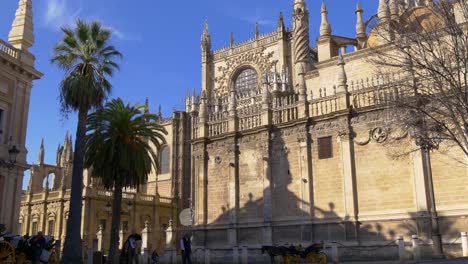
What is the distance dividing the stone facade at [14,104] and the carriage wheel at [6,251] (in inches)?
365

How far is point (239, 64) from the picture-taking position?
53.0 meters

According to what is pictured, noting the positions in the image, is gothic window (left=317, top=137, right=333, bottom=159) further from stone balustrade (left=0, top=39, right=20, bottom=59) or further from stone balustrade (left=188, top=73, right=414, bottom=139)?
stone balustrade (left=0, top=39, right=20, bottom=59)

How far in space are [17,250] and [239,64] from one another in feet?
130

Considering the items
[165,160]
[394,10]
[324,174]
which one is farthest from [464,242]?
[165,160]

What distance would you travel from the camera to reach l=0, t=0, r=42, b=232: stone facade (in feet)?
76.1

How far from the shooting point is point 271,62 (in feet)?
165

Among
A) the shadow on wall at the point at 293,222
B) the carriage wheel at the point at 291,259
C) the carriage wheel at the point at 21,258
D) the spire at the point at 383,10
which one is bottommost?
the carriage wheel at the point at 291,259

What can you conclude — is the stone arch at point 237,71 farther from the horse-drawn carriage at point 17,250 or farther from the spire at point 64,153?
the horse-drawn carriage at point 17,250

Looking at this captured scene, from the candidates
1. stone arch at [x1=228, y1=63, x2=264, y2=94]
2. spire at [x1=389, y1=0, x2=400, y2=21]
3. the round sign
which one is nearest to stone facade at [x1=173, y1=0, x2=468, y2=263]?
the round sign

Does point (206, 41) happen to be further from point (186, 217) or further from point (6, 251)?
point (6, 251)

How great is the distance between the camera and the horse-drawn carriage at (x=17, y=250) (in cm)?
1433

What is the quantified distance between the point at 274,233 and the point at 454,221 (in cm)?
868

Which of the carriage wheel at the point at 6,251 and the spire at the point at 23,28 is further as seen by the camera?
the spire at the point at 23,28

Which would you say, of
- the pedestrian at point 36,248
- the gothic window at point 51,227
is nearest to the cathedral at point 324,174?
the pedestrian at point 36,248
